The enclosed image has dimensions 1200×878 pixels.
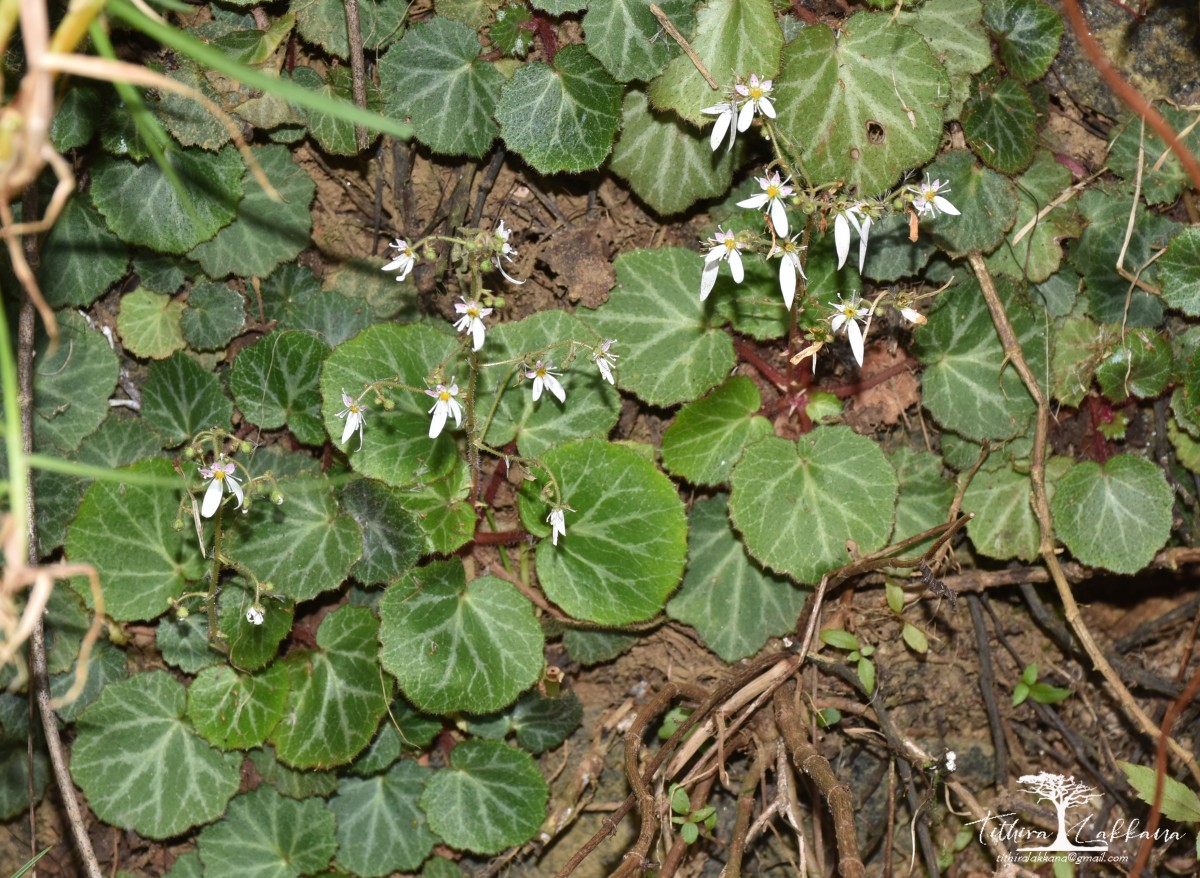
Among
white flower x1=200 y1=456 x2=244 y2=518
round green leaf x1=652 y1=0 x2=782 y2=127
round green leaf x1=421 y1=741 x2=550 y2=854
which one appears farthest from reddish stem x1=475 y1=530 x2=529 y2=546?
round green leaf x1=652 y1=0 x2=782 y2=127

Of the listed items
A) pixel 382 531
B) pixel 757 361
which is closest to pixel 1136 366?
pixel 757 361

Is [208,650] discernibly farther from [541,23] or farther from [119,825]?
[541,23]

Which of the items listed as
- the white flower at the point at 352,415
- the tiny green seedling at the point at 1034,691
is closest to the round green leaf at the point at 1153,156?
the tiny green seedling at the point at 1034,691

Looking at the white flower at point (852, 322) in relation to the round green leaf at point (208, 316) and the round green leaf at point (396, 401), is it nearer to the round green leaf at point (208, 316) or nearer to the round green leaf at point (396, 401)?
the round green leaf at point (396, 401)

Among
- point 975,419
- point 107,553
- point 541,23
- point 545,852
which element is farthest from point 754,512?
point 107,553

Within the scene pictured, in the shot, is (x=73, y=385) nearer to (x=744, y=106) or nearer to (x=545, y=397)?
(x=545, y=397)
